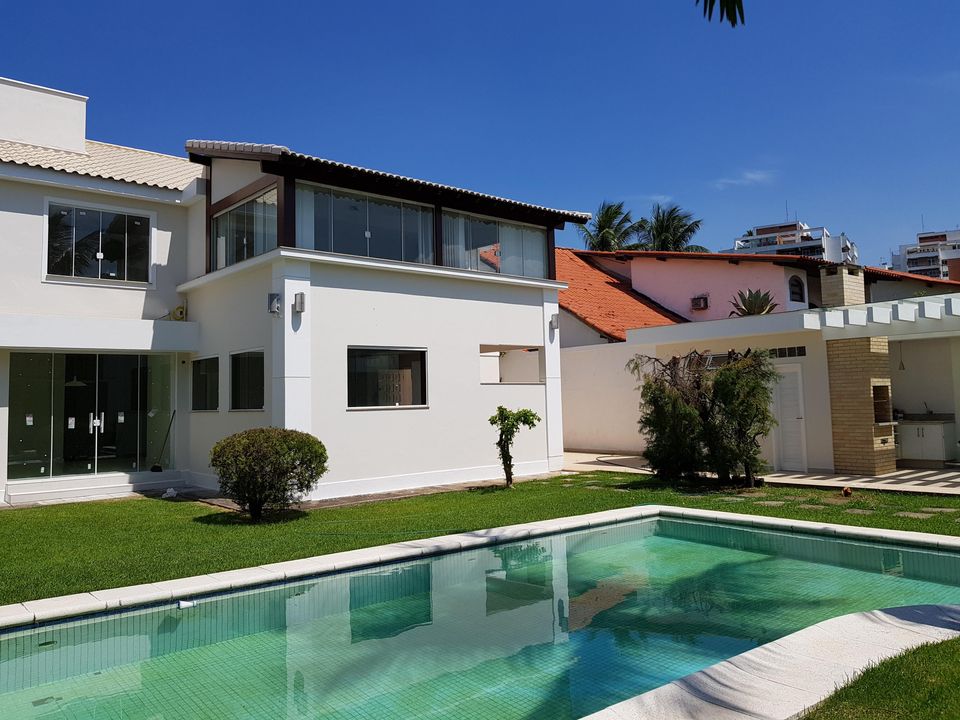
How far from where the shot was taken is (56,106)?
1797 centimetres

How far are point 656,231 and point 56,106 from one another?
47.1m

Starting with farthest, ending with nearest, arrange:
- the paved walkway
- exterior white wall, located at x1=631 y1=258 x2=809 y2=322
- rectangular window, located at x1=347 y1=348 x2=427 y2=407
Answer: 1. exterior white wall, located at x1=631 y1=258 x2=809 y2=322
2. rectangular window, located at x1=347 y1=348 x2=427 y2=407
3. the paved walkway

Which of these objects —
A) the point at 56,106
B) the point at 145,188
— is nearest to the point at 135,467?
the point at 145,188

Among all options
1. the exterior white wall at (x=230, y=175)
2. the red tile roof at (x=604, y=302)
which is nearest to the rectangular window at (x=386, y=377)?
the exterior white wall at (x=230, y=175)

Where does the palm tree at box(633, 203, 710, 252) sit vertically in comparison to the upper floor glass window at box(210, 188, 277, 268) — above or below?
above

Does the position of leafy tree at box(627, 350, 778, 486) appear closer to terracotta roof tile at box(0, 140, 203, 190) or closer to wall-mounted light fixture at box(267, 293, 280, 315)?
wall-mounted light fixture at box(267, 293, 280, 315)

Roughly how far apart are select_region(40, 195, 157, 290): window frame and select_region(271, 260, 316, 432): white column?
4.85 meters

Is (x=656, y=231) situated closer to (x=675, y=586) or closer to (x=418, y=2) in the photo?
(x=418, y=2)

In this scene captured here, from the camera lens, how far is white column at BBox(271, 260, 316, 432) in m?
13.1

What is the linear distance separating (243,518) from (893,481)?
12376 mm

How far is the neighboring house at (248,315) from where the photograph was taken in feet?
Result: 45.3

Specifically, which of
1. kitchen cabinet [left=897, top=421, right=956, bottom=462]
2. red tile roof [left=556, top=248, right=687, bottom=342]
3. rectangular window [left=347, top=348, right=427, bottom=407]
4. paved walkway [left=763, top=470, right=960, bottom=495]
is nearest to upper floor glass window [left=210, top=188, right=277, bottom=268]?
rectangular window [left=347, top=348, right=427, bottom=407]

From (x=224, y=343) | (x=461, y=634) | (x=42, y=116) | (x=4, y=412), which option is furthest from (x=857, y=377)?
(x=42, y=116)

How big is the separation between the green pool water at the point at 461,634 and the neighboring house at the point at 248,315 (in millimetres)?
6189
